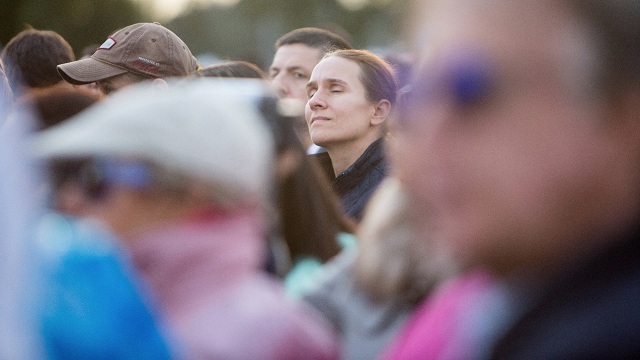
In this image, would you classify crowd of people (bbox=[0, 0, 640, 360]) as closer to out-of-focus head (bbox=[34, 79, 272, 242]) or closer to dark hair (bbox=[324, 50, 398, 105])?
out-of-focus head (bbox=[34, 79, 272, 242])

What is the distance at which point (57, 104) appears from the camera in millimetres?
2273

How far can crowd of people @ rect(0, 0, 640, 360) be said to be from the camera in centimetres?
79

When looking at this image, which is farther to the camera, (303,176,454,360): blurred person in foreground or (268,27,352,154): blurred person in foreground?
(268,27,352,154): blurred person in foreground

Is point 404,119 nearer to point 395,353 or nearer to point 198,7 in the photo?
point 395,353

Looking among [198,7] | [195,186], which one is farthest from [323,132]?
[198,7]

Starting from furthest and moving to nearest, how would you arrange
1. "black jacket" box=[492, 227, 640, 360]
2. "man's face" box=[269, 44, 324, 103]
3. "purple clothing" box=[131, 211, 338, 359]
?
Answer: 1. "man's face" box=[269, 44, 324, 103]
2. "purple clothing" box=[131, 211, 338, 359]
3. "black jacket" box=[492, 227, 640, 360]

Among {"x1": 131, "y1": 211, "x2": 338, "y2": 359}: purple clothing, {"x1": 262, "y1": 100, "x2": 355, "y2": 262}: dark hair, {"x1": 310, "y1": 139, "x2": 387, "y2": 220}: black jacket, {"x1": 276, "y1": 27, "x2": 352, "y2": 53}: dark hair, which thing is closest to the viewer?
{"x1": 131, "y1": 211, "x2": 338, "y2": 359}: purple clothing

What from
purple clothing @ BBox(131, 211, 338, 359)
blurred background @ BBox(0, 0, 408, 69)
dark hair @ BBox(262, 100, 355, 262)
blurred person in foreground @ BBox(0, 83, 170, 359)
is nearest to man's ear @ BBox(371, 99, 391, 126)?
dark hair @ BBox(262, 100, 355, 262)

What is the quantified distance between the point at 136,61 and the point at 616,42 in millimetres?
4019

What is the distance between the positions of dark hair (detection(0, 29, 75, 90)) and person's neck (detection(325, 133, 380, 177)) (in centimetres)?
222

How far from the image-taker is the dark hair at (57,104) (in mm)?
2227

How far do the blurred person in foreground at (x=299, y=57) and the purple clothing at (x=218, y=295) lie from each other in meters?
3.92

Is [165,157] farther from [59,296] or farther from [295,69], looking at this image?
[295,69]

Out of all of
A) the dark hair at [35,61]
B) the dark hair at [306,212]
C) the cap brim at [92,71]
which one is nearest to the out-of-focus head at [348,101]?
the cap brim at [92,71]
